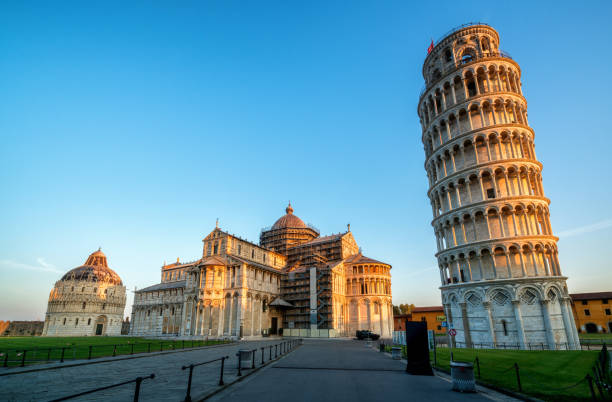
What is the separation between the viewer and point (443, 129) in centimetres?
3878

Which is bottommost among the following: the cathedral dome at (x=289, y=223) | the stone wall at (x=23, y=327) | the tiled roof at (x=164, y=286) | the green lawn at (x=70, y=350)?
the stone wall at (x=23, y=327)

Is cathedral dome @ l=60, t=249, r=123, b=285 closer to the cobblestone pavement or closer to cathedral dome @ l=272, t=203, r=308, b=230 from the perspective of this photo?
cathedral dome @ l=272, t=203, r=308, b=230

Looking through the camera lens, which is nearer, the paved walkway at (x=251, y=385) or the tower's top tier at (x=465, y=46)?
the paved walkway at (x=251, y=385)

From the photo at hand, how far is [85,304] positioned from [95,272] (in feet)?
32.1

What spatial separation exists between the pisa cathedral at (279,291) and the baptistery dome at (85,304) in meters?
31.7

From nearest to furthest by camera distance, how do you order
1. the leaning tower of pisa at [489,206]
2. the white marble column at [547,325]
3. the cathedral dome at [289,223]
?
1. the white marble column at [547,325]
2. the leaning tower of pisa at [489,206]
3. the cathedral dome at [289,223]

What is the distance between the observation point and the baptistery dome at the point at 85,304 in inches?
3506

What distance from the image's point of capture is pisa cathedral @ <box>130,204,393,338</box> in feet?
165

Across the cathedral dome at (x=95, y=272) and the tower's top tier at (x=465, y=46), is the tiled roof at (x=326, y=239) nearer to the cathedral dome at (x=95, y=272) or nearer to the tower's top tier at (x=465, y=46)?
the tower's top tier at (x=465, y=46)

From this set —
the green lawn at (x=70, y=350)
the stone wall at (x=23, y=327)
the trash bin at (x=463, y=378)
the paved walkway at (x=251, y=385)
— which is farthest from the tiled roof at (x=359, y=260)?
the stone wall at (x=23, y=327)

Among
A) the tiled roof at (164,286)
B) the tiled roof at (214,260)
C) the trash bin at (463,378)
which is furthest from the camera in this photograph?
the tiled roof at (164,286)

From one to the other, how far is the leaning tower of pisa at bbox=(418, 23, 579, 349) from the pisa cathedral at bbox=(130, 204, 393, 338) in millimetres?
24210

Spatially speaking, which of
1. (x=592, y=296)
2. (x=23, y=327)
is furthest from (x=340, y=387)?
(x=23, y=327)

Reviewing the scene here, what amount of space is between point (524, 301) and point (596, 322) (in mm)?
48952
